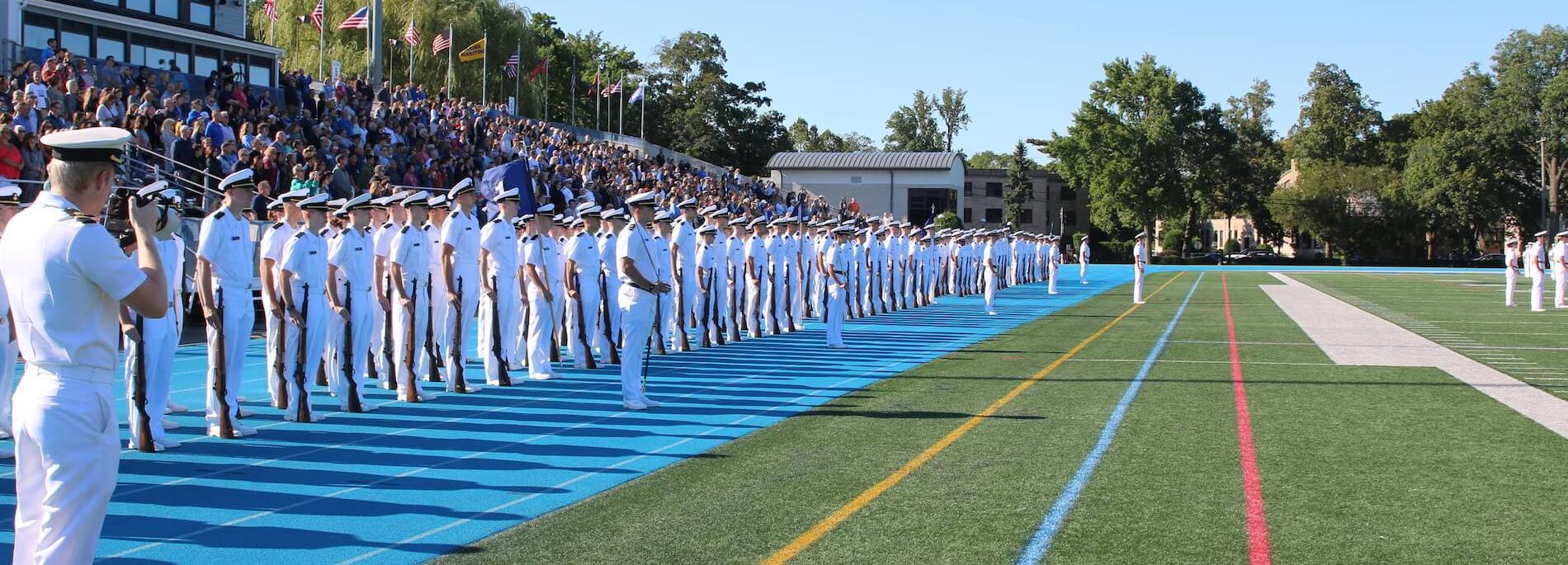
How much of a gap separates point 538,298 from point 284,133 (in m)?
8.46

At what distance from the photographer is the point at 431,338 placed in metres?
12.3

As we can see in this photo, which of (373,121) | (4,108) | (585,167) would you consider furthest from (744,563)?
(585,167)

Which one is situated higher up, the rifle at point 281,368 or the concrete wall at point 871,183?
the concrete wall at point 871,183

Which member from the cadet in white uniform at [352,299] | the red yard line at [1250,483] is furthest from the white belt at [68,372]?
the cadet in white uniform at [352,299]

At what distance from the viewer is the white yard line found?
1141 cm

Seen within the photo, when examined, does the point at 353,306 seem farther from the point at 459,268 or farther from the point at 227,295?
the point at 459,268

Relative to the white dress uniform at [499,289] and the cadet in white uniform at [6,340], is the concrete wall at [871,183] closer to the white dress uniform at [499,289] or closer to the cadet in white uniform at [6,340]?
the white dress uniform at [499,289]

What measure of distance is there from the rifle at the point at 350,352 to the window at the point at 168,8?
2095 centimetres

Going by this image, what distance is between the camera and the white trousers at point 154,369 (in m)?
8.49

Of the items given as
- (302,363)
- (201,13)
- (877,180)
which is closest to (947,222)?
(877,180)

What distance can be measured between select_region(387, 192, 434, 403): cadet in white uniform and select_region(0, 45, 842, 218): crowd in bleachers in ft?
10.3

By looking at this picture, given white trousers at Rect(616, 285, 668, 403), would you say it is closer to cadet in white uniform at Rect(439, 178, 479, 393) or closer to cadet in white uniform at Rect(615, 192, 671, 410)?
cadet in white uniform at Rect(615, 192, 671, 410)

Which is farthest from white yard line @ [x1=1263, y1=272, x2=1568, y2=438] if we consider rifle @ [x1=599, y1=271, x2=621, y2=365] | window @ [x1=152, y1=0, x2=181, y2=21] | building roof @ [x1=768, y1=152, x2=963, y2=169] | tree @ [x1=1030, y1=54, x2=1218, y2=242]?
tree @ [x1=1030, y1=54, x2=1218, y2=242]

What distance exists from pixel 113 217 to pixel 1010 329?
16.1 m
